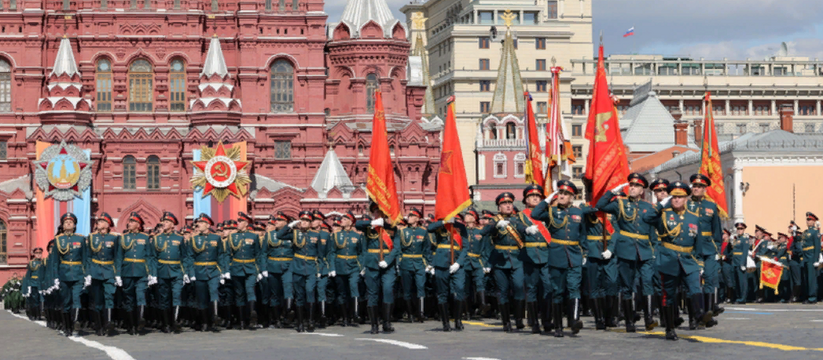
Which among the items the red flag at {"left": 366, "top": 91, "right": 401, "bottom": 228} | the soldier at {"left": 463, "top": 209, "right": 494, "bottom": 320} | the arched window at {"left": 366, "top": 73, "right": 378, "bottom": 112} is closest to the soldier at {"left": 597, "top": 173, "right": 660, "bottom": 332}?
the soldier at {"left": 463, "top": 209, "right": 494, "bottom": 320}

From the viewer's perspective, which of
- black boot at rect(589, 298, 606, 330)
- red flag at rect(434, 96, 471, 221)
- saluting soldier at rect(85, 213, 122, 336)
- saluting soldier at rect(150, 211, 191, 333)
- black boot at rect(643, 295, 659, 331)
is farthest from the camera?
saluting soldier at rect(150, 211, 191, 333)

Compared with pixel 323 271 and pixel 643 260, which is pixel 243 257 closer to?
pixel 323 271

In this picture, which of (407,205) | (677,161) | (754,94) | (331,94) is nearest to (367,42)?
(331,94)

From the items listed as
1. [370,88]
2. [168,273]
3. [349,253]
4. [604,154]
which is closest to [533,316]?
[604,154]

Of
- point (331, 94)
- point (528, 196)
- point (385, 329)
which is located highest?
point (331, 94)

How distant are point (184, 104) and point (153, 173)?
3.55 metres

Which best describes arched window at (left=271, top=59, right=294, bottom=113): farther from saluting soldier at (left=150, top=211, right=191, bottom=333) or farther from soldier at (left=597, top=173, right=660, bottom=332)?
soldier at (left=597, top=173, right=660, bottom=332)

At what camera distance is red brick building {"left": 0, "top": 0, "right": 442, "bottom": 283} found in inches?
2224

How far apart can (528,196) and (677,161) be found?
4820 centimetres

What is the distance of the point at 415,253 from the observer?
20438 mm

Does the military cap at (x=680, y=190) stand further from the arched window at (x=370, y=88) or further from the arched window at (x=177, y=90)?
the arched window at (x=370, y=88)

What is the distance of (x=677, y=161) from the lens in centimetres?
6425

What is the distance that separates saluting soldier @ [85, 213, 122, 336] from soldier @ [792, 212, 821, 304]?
14693 millimetres

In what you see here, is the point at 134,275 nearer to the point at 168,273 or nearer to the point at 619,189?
the point at 168,273
